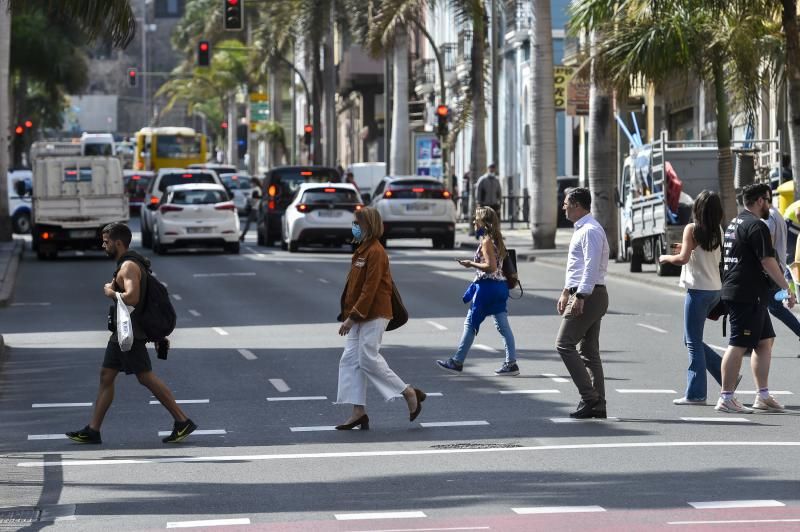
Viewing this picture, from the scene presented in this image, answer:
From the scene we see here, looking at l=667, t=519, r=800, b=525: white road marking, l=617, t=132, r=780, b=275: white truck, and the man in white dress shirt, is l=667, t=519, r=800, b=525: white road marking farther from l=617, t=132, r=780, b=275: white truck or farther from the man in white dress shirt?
l=617, t=132, r=780, b=275: white truck

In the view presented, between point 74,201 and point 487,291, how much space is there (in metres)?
23.2

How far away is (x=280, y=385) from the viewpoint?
52.9 ft

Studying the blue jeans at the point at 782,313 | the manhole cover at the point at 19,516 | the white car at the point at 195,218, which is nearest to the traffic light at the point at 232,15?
the white car at the point at 195,218

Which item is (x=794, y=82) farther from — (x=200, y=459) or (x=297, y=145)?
(x=297, y=145)

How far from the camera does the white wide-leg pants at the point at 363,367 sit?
13250mm

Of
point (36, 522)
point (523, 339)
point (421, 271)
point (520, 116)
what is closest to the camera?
point (36, 522)

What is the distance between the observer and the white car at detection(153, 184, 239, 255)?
3941 cm

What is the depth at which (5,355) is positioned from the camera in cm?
1925

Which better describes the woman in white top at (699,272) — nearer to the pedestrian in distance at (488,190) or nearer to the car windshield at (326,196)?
the car windshield at (326,196)

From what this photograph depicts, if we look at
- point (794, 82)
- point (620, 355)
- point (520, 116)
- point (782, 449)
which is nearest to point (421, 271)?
point (794, 82)

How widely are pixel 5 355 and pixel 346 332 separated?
7.14 metres

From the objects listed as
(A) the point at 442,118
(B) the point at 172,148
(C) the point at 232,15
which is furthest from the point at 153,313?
(B) the point at 172,148

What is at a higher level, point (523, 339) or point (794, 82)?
point (794, 82)

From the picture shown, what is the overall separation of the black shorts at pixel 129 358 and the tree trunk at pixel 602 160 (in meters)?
22.6
